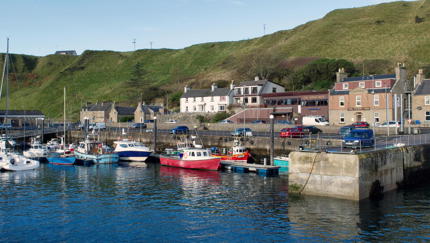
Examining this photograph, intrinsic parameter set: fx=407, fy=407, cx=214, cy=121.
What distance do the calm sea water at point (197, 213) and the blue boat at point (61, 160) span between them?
15995 mm

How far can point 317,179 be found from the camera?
110 ft

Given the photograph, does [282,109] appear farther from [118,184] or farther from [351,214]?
[351,214]

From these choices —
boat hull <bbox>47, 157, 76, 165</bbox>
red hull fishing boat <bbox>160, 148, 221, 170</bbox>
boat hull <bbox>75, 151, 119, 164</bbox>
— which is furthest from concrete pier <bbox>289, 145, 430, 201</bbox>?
boat hull <bbox>47, 157, 76, 165</bbox>

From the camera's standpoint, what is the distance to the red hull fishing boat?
51.4 metres

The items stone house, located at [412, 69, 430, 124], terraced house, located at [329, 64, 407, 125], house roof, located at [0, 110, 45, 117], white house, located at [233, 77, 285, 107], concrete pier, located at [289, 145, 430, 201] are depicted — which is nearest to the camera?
concrete pier, located at [289, 145, 430, 201]

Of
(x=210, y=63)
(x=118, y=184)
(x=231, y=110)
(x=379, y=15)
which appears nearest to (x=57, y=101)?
(x=210, y=63)

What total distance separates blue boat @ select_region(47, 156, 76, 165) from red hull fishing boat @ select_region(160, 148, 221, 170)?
15.5 m

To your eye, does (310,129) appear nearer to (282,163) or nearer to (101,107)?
(282,163)

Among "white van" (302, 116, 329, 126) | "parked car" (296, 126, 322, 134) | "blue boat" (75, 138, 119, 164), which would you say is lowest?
"blue boat" (75, 138, 119, 164)

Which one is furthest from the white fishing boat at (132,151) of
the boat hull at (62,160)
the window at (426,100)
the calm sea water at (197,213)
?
the window at (426,100)

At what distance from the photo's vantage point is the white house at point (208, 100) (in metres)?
104

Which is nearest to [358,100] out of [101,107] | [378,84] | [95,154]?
[378,84]

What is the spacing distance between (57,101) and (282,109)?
133 meters

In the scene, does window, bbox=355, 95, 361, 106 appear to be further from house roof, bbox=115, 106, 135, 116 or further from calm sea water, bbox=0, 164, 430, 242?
house roof, bbox=115, 106, 135, 116
